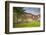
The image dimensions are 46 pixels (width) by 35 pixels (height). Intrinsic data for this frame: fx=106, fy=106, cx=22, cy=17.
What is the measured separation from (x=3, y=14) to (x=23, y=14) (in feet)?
1.00

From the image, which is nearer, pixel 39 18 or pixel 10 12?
pixel 10 12

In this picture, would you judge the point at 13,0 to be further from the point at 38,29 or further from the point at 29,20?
the point at 38,29

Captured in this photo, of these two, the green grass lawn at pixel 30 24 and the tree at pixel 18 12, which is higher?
the tree at pixel 18 12

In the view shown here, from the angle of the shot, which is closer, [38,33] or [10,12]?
[10,12]

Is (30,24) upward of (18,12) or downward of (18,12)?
downward

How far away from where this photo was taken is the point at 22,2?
5.38 ft

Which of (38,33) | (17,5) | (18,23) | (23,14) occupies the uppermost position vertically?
(17,5)

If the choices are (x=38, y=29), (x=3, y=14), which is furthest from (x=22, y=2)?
(x=38, y=29)

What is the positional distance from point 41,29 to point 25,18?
12.5 inches

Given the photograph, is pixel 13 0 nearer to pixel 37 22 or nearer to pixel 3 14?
pixel 3 14

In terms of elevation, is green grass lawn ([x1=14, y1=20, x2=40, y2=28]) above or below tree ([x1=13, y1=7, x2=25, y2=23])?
below

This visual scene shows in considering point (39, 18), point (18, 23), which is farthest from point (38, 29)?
point (18, 23)

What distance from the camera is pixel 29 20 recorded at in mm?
1665

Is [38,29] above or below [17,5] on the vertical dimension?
below
